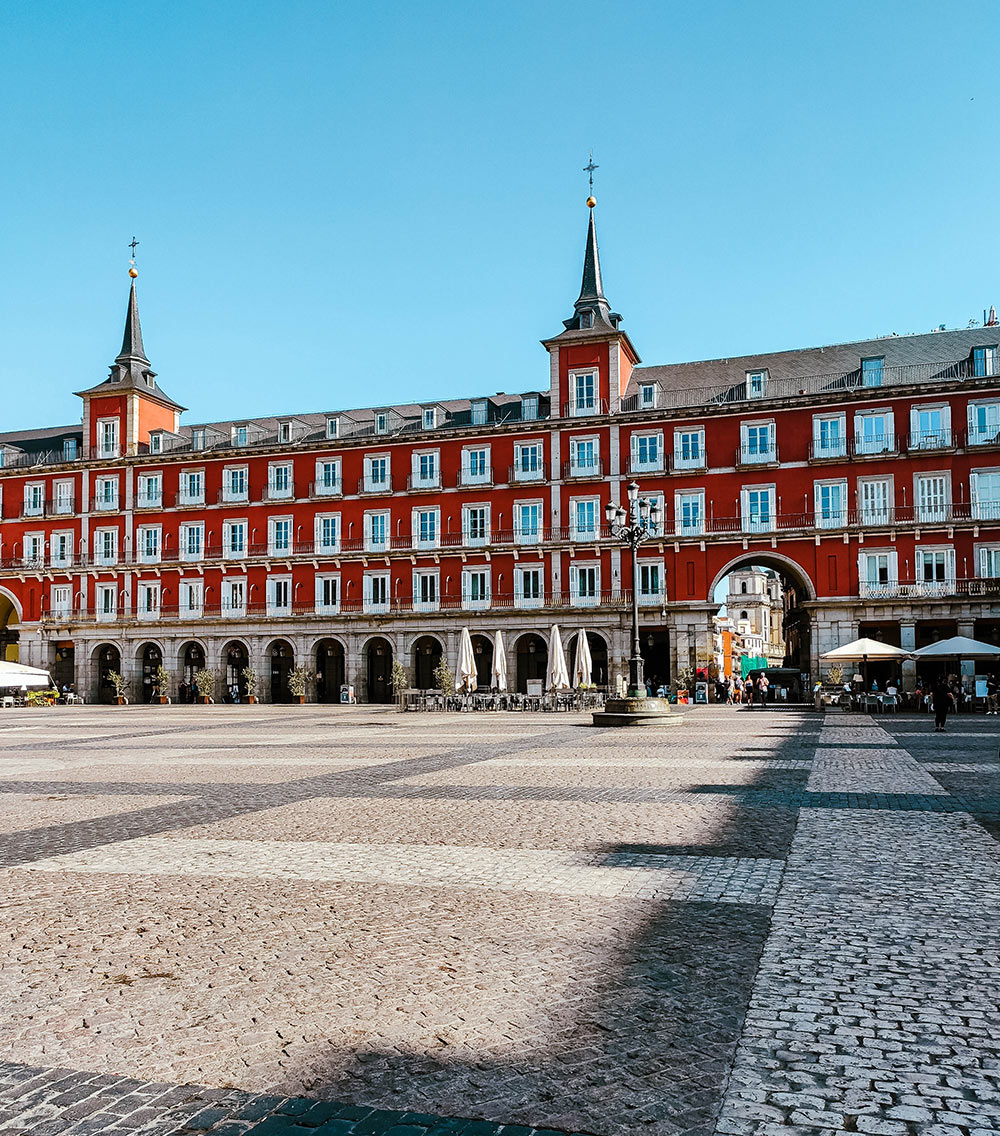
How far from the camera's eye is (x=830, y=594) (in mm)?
41688

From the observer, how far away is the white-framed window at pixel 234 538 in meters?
51.5

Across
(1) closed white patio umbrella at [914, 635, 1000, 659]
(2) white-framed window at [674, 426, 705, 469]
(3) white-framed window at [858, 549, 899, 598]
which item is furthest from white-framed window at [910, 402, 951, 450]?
(1) closed white patio umbrella at [914, 635, 1000, 659]

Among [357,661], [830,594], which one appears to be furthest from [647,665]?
[357,661]

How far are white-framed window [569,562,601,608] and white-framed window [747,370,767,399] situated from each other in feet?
34.0

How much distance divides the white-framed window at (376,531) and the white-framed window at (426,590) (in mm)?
2317

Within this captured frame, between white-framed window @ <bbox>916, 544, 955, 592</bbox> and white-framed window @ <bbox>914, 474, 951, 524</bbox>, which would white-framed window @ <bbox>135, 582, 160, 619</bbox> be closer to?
white-framed window @ <bbox>916, 544, 955, 592</bbox>

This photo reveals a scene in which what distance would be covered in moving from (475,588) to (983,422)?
2324 centimetres

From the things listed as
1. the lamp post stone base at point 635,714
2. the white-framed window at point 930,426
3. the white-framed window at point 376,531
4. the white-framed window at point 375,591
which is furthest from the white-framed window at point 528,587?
the lamp post stone base at point 635,714

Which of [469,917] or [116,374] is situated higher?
[116,374]

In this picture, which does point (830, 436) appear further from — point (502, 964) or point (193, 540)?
point (502, 964)

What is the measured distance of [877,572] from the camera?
41250 millimetres

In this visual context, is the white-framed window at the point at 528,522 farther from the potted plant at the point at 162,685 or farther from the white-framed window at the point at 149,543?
the white-framed window at the point at 149,543

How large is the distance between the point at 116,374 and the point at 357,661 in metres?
23.2

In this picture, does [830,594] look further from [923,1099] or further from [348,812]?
[923,1099]
